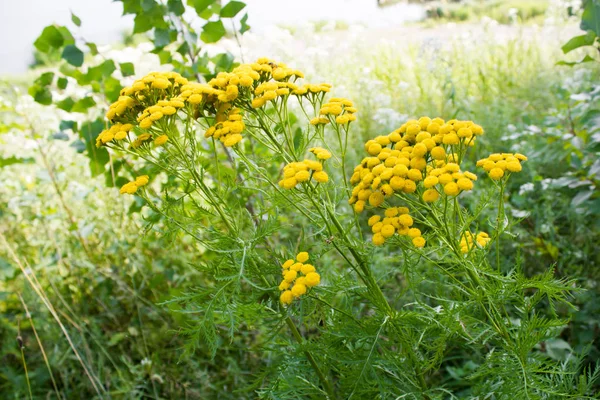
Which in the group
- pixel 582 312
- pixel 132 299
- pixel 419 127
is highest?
pixel 419 127

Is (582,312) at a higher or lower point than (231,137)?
lower

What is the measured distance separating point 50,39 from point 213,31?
648 millimetres

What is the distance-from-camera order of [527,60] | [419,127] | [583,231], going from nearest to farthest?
[419,127] → [583,231] → [527,60]

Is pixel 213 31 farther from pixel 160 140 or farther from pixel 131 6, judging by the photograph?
pixel 160 140

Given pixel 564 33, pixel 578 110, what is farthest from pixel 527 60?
pixel 578 110

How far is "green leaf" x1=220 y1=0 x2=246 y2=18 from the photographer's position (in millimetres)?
1979

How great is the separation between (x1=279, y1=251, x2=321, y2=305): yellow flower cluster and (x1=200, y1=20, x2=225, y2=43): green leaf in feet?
4.11

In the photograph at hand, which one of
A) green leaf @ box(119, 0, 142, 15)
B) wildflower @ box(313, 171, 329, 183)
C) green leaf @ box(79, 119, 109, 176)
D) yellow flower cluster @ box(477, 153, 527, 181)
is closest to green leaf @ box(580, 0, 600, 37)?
yellow flower cluster @ box(477, 153, 527, 181)

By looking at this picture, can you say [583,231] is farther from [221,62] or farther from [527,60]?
[527,60]

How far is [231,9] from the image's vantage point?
1991 mm

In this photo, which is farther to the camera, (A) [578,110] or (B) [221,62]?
(A) [578,110]

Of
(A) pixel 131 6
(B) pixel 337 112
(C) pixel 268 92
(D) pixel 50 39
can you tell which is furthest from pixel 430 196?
(D) pixel 50 39

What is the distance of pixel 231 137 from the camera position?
1097 mm

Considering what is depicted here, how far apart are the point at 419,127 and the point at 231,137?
40cm
